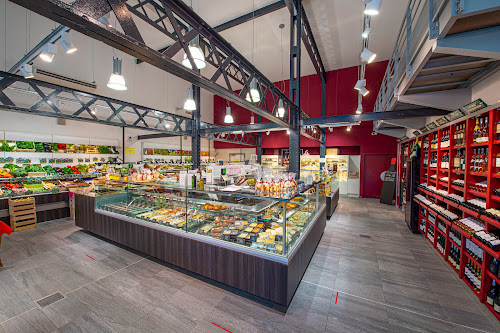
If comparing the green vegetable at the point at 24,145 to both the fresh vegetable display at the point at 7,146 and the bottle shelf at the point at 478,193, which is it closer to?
the fresh vegetable display at the point at 7,146

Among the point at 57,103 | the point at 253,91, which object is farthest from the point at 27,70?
the point at 253,91

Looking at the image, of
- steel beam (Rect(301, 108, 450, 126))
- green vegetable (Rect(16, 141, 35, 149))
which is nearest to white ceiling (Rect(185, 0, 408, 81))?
steel beam (Rect(301, 108, 450, 126))

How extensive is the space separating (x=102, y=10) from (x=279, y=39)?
24.2 feet

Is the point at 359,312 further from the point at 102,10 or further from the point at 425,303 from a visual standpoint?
the point at 102,10

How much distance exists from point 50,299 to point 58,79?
24.9 feet

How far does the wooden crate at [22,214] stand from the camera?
4.93 metres

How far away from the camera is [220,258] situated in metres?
2.69

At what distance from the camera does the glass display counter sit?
2.57m

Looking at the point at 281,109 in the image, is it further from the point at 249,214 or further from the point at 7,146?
the point at 7,146

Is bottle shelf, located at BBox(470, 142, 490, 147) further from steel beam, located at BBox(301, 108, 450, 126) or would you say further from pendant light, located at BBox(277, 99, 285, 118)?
pendant light, located at BBox(277, 99, 285, 118)

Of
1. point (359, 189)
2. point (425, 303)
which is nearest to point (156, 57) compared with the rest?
point (425, 303)

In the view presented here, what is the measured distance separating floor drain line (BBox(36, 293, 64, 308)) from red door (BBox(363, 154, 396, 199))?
439 inches

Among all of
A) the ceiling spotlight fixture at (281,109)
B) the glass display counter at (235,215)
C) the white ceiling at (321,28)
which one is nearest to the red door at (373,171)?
the white ceiling at (321,28)

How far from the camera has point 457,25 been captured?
1842mm
